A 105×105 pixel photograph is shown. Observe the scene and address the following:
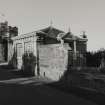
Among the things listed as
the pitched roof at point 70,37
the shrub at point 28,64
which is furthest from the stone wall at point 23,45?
the pitched roof at point 70,37

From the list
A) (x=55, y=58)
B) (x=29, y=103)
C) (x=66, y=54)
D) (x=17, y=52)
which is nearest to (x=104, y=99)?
(x=29, y=103)

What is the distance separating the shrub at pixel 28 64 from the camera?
2191cm

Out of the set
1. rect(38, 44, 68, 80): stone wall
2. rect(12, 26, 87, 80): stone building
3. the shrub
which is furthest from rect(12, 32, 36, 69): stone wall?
rect(38, 44, 68, 80): stone wall

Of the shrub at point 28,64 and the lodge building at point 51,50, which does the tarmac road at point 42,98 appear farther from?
the shrub at point 28,64

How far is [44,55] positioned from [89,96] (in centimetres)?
1023

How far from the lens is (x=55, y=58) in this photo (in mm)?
18547

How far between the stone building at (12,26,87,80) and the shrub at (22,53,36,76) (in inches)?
23.4

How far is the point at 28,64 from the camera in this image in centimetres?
2333

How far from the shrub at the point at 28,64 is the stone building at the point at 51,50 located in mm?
595

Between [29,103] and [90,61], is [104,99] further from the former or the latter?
[90,61]

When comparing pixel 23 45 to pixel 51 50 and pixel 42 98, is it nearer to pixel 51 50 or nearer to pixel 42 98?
pixel 51 50

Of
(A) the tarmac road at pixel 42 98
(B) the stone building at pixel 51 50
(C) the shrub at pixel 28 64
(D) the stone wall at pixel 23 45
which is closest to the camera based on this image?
(A) the tarmac road at pixel 42 98

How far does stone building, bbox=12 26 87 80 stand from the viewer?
1709 centimetres

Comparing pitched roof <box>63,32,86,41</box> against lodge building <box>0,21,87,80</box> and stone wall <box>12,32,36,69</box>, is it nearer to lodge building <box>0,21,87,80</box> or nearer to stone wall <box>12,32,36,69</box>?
lodge building <box>0,21,87,80</box>
